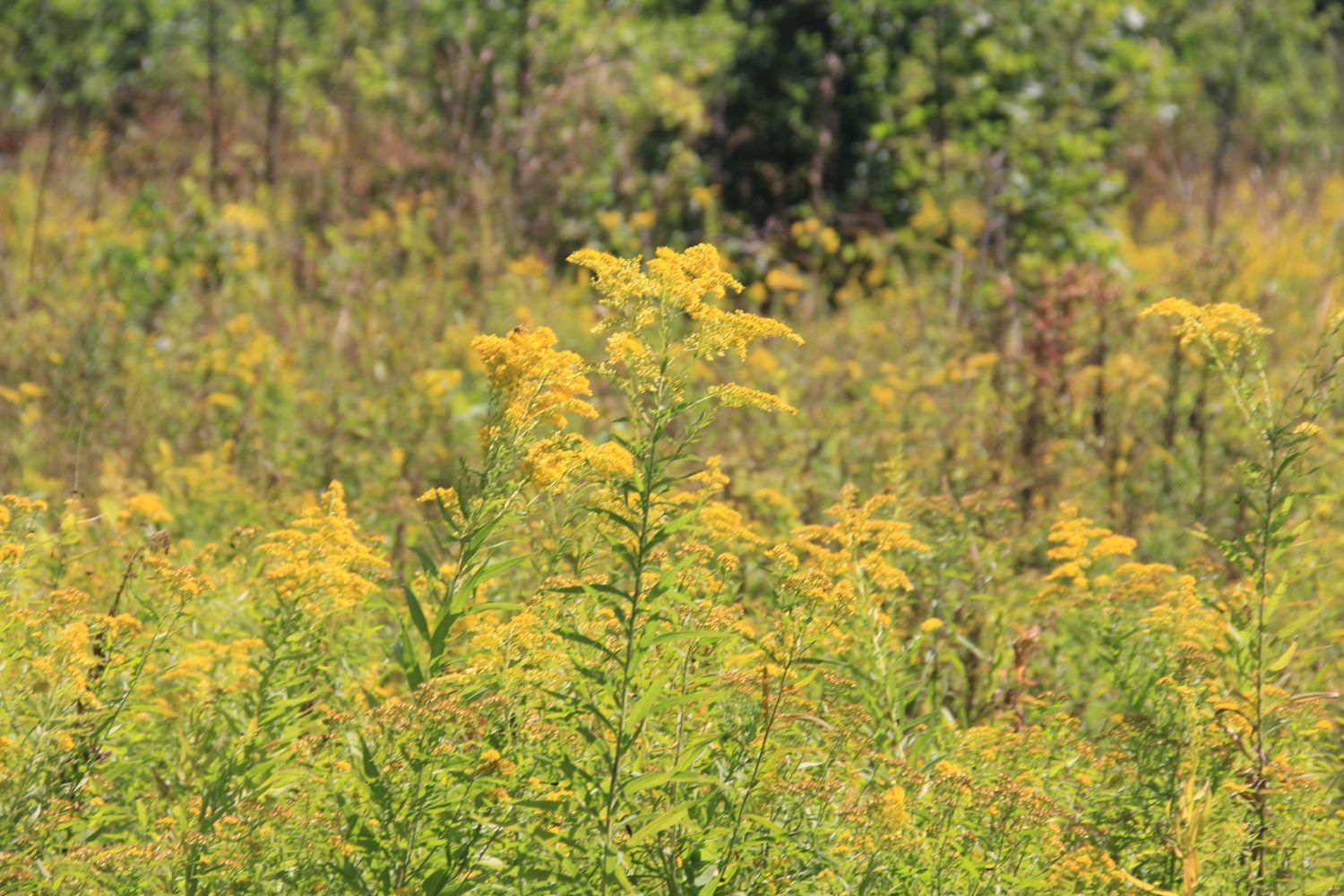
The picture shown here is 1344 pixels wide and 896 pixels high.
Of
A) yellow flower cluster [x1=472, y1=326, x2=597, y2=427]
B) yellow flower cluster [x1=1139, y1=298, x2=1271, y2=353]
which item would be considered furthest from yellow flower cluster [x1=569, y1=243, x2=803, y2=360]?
yellow flower cluster [x1=1139, y1=298, x2=1271, y2=353]

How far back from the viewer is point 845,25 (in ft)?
28.0

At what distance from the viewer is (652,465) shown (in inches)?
100

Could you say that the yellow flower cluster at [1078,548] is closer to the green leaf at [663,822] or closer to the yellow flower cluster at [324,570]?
the green leaf at [663,822]

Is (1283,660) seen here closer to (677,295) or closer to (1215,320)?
(1215,320)

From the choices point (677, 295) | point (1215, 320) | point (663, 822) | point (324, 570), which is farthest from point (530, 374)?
point (1215, 320)

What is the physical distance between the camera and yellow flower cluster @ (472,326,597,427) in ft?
8.98

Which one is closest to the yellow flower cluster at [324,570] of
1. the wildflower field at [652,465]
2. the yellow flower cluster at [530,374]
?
the wildflower field at [652,465]

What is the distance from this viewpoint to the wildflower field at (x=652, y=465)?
102 inches

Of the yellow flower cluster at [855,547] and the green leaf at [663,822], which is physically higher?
the yellow flower cluster at [855,547]

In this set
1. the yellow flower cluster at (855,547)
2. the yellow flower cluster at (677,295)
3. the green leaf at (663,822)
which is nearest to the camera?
the green leaf at (663,822)

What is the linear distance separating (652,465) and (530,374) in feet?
1.15

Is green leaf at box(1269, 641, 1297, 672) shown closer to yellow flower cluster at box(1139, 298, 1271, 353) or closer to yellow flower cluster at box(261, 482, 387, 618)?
yellow flower cluster at box(1139, 298, 1271, 353)

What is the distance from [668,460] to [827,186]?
21.2 feet

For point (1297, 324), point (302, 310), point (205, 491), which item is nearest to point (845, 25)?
point (1297, 324)
